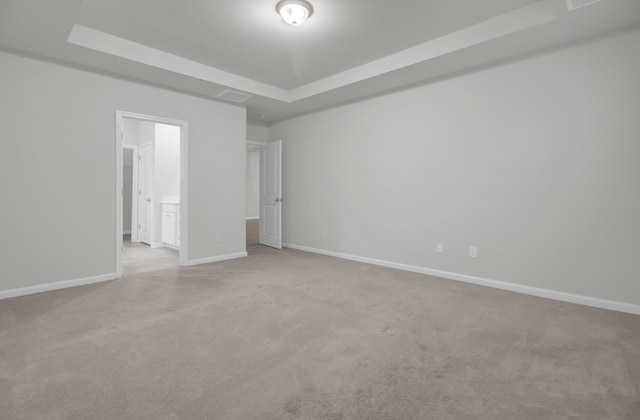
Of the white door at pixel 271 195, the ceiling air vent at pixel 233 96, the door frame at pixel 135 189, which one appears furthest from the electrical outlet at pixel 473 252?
the door frame at pixel 135 189

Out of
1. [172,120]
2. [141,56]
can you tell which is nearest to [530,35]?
[141,56]

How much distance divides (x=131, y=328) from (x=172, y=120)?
9.76 ft

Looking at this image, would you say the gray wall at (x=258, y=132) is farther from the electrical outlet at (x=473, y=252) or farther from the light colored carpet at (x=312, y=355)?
the electrical outlet at (x=473, y=252)

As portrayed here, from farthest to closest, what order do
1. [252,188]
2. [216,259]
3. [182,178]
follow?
[252,188] → [216,259] → [182,178]

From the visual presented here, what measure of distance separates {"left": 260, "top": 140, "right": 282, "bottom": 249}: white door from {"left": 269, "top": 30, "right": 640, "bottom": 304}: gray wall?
4.42 ft

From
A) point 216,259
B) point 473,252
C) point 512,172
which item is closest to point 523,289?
point 473,252

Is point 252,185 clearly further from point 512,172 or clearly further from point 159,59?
point 512,172

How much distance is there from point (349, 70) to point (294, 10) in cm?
163

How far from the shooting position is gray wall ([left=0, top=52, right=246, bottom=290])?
338 cm

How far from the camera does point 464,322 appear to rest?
9.10 ft

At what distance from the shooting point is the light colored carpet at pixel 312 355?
1.69 m

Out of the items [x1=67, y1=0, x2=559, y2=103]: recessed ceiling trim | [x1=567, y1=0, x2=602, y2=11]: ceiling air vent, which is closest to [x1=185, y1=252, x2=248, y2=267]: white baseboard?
[x1=67, y1=0, x2=559, y2=103]: recessed ceiling trim

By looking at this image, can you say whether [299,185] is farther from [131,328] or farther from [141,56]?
[131,328]

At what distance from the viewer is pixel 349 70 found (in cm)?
443
